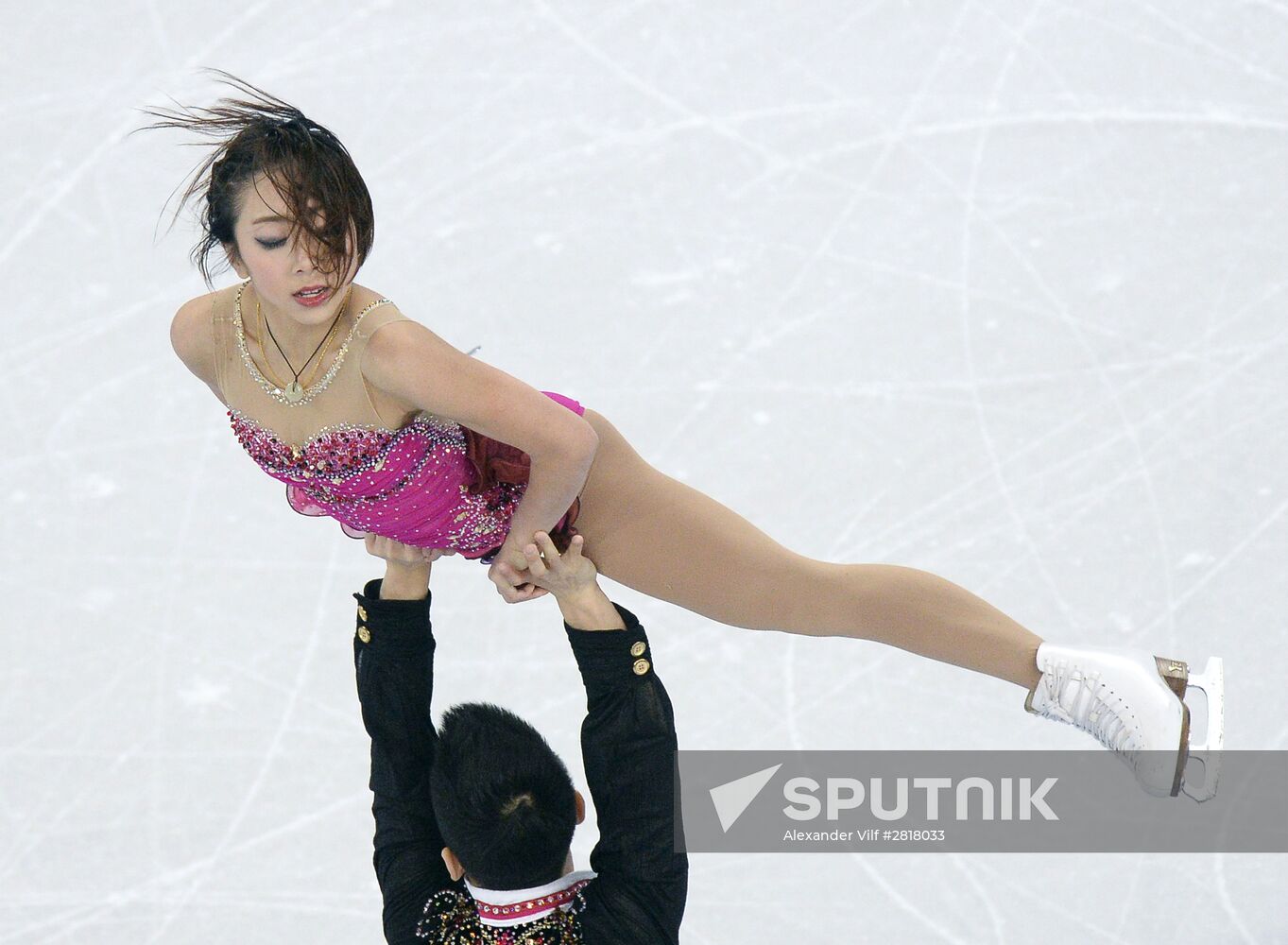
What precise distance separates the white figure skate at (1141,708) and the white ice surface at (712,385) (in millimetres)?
660

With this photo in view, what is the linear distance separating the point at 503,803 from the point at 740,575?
76 centimetres

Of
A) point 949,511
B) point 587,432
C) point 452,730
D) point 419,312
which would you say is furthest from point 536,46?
point 452,730

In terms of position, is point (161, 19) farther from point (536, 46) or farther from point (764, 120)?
point (764, 120)

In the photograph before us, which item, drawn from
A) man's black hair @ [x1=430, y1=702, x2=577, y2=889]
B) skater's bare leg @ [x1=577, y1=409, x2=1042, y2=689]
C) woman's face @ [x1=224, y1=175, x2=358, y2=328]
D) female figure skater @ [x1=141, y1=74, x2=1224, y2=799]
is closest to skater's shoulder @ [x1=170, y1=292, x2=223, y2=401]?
female figure skater @ [x1=141, y1=74, x2=1224, y2=799]

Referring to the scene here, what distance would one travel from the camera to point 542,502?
2379 millimetres

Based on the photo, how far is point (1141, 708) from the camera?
2605 mm

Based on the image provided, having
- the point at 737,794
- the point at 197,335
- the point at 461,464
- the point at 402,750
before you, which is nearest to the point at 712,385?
Answer: the point at 737,794

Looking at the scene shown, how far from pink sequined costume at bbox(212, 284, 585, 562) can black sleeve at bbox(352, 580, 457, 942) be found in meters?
0.25

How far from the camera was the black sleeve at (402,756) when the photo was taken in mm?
2262

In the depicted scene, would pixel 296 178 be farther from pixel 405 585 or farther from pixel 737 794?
pixel 737 794

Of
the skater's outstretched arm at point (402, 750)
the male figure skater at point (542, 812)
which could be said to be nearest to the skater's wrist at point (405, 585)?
the skater's outstretched arm at point (402, 750)

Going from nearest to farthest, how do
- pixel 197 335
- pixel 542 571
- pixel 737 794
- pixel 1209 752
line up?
pixel 542 571 < pixel 197 335 < pixel 1209 752 < pixel 737 794

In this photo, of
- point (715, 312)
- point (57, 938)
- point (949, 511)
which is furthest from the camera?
point (715, 312)

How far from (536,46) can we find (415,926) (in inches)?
144
